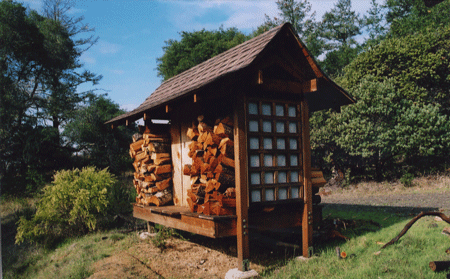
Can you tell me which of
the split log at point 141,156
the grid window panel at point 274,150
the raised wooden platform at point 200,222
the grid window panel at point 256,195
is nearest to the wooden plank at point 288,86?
the grid window panel at point 274,150

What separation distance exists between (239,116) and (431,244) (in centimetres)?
386

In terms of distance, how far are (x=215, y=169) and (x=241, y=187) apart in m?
0.55

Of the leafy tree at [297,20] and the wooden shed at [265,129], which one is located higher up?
the leafy tree at [297,20]

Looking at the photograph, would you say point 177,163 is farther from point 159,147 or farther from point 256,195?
point 256,195

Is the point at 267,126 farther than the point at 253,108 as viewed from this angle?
Yes

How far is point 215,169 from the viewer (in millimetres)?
5504

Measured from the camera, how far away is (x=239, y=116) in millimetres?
5363

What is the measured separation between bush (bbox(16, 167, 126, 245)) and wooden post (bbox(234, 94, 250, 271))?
5261mm

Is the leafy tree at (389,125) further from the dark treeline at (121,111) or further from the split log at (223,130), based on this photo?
the split log at (223,130)

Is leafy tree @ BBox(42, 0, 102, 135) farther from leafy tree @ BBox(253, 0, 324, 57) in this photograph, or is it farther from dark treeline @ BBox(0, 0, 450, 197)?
leafy tree @ BBox(253, 0, 324, 57)

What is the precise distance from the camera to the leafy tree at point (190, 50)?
2603 cm

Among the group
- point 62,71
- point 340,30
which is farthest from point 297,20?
point 62,71

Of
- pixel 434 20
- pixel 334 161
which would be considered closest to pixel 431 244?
pixel 334 161

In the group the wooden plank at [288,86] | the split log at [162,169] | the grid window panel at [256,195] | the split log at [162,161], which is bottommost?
the grid window panel at [256,195]
